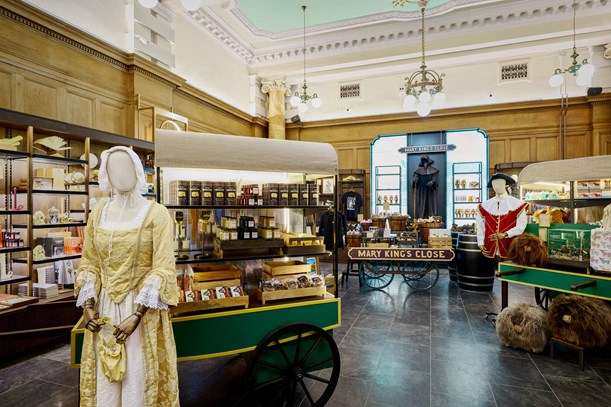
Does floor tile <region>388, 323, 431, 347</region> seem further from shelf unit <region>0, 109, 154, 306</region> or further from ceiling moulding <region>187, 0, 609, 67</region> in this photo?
ceiling moulding <region>187, 0, 609, 67</region>

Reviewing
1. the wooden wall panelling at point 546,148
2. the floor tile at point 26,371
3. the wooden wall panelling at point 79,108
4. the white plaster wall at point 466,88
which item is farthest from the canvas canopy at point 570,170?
the wooden wall panelling at point 79,108

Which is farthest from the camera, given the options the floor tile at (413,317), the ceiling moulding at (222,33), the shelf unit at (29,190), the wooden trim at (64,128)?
the ceiling moulding at (222,33)

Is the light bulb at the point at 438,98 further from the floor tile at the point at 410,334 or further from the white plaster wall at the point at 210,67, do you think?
the white plaster wall at the point at 210,67

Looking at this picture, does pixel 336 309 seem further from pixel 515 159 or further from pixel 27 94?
pixel 515 159

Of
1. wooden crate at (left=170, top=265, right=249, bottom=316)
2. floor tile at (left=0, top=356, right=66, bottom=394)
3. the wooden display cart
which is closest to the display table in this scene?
the wooden display cart

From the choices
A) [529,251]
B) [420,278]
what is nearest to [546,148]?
Answer: [420,278]

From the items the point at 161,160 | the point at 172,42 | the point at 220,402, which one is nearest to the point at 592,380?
the point at 220,402

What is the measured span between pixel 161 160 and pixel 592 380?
4.02 m

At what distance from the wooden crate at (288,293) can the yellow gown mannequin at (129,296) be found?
Result: 0.76 m

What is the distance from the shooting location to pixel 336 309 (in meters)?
2.67

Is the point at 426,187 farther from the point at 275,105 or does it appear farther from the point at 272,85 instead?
the point at 272,85

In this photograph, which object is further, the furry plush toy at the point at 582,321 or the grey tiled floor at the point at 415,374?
the furry plush toy at the point at 582,321

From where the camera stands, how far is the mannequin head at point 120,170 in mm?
1848

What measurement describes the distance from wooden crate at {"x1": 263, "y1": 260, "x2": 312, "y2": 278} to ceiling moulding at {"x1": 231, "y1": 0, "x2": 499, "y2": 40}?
6.59 m
